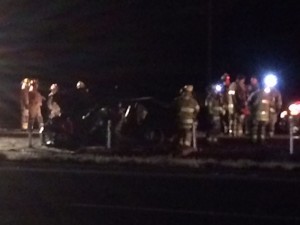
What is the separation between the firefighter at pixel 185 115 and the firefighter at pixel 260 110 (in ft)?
5.36

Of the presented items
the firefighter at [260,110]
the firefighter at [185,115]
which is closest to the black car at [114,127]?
the firefighter at [185,115]

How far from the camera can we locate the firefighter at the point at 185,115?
26375 millimetres

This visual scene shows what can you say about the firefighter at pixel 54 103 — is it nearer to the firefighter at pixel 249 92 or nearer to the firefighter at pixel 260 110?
the firefighter at pixel 249 92

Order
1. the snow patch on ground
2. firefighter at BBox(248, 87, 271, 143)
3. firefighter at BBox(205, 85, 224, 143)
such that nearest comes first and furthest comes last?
the snow patch on ground < firefighter at BBox(248, 87, 271, 143) < firefighter at BBox(205, 85, 224, 143)

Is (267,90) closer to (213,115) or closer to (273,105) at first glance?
(273,105)

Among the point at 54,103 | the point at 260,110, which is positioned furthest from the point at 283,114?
the point at 260,110

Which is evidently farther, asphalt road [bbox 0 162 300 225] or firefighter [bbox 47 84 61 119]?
firefighter [bbox 47 84 61 119]

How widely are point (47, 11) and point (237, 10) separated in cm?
1067

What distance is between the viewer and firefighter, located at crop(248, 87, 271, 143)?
27.4 meters

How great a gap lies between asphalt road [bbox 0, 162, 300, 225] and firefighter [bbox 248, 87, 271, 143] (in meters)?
5.30

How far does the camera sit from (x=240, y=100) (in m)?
31.3

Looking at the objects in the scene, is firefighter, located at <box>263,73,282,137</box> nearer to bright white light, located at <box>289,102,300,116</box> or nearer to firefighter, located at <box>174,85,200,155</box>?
firefighter, located at <box>174,85,200,155</box>

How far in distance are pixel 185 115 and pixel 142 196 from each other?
906 cm

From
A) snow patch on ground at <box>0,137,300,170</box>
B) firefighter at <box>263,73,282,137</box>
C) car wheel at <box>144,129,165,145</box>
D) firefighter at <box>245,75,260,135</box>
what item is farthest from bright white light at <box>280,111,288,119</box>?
snow patch on ground at <box>0,137,300,170</box>
